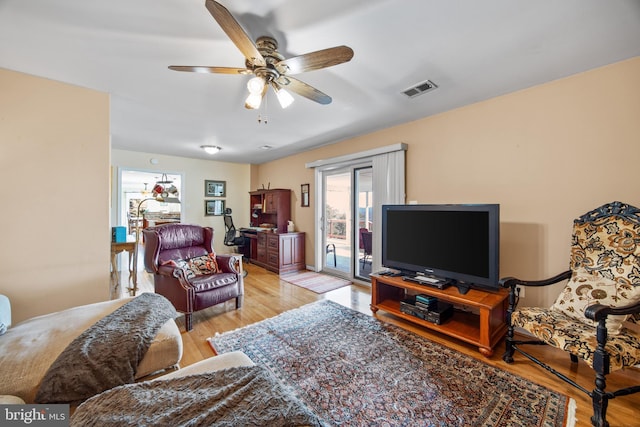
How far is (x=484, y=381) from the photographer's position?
180 cm

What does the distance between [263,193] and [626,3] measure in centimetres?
548

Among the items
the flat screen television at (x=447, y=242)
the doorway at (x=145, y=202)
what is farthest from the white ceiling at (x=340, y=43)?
the doorway at (x=145, y=202)

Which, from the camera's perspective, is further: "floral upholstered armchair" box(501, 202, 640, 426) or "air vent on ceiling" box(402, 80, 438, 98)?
"air vent on ceiling" box(402, 80, 438, 98)

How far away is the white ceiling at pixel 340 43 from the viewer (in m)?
1.46

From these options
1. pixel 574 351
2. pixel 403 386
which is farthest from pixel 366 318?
pixel 574 351

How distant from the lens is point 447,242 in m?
2.54

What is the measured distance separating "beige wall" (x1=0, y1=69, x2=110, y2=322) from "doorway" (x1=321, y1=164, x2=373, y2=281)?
328 centimetres

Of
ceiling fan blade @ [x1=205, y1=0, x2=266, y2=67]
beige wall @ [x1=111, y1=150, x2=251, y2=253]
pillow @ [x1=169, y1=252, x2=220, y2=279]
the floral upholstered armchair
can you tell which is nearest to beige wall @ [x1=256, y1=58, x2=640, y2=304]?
the floral upholstered armchair

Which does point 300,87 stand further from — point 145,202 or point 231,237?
point 145,202

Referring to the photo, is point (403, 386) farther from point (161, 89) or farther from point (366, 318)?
point (161, 89)

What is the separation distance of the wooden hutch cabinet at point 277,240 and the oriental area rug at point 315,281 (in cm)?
30

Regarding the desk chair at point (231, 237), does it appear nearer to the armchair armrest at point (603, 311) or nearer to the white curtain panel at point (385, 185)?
the white curtain panel at point (385, 185)

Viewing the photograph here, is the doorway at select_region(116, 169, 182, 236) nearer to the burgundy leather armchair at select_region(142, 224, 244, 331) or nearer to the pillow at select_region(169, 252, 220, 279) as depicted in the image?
the burgundy leather armchair at select_region(142, 224, 244, 331)

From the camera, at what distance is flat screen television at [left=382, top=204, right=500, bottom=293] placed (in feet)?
7.38
